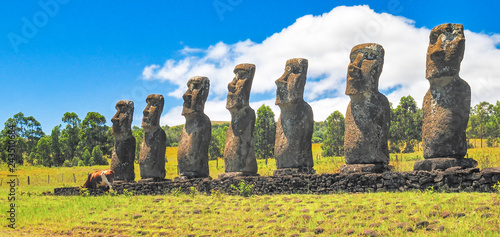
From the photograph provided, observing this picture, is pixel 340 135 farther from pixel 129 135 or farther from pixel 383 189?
pixel 383 189

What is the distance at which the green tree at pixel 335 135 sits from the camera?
176 ft

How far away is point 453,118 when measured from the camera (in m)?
13.0

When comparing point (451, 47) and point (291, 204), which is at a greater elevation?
point (451, 47)

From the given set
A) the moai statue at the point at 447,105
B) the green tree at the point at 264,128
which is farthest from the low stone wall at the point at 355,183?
A: the green tree at the point at 264,128

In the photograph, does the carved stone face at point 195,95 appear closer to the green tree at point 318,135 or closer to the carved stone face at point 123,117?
the carved stone face at point 123,117

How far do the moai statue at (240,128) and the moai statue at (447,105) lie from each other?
247 inches

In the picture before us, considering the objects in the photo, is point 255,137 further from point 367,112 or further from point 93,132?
point 367,112

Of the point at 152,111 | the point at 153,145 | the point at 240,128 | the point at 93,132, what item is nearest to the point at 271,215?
the point at 240,128

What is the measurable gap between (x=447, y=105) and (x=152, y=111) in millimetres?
12270

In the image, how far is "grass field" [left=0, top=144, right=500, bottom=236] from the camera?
31.2ft

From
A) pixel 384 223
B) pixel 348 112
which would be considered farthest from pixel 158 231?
pixel 348 112

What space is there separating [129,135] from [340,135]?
3427cm

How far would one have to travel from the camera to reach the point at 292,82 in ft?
54.4

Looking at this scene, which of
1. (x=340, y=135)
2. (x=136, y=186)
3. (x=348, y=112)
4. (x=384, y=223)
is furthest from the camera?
(x=340, y=135)
